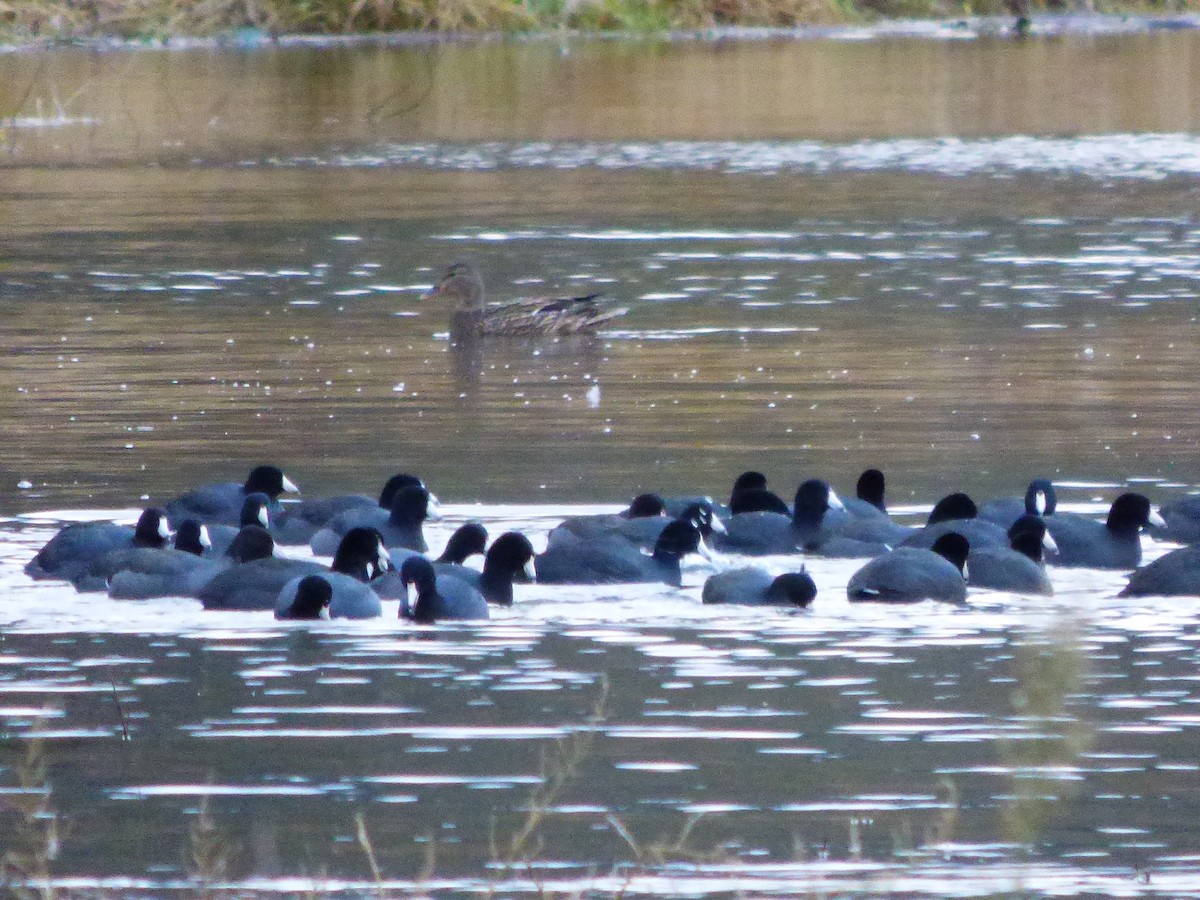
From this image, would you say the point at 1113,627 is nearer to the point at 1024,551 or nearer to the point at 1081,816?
the point at 1024,551

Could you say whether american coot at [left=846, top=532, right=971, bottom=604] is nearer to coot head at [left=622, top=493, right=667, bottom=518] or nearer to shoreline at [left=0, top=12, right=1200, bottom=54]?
coot head at [left=622, top=493, right=667, bottom=518]

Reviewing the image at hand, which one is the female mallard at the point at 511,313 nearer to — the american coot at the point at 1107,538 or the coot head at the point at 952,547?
the american coot at the point at 1107,538

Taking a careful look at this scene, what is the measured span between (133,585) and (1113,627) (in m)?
3.55

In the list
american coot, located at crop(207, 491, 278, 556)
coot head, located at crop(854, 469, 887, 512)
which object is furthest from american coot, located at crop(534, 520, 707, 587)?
coot head, located at crop(854, 469, 887, 512)

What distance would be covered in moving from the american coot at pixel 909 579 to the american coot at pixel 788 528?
40.7 inches

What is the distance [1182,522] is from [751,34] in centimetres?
5009

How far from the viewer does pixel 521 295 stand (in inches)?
883

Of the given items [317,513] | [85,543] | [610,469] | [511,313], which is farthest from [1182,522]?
[511,313]

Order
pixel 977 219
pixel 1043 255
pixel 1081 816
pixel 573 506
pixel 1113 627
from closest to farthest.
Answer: pixel 1081 816
pixel 1113 627
pixel 573 506
pixel 1043 255
pixel 977 219

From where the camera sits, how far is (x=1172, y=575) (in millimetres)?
10562

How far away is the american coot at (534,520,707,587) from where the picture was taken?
10914 mm

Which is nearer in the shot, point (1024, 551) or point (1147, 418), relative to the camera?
point (1024, 551)

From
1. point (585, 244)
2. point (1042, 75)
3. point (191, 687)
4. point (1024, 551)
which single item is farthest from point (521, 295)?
point (1042, 75)

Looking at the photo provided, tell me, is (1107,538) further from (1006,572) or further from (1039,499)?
(1006,572)
